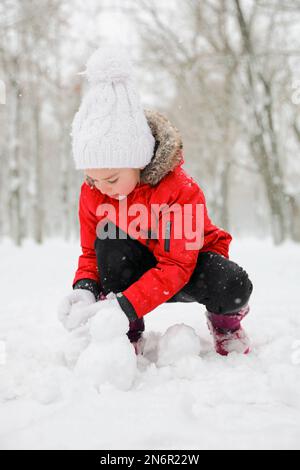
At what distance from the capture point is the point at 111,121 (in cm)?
163

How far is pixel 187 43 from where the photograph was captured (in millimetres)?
10977

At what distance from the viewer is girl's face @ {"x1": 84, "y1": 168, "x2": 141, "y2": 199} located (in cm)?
167

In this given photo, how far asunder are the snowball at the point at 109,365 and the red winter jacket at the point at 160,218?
0.17 meters

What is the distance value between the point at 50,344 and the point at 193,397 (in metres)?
0.86

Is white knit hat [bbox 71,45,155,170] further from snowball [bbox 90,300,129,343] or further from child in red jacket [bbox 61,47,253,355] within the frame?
snowball [bbox 90,300,129,343]

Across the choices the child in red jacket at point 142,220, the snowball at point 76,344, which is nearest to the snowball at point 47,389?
the snowball at point 76,344

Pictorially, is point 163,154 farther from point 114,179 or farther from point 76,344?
point 76,344

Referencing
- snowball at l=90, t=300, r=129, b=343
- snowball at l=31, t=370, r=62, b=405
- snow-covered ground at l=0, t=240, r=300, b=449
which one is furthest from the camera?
snowball at l=90, t=300, r=129, b=343

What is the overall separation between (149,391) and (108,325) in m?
0.26

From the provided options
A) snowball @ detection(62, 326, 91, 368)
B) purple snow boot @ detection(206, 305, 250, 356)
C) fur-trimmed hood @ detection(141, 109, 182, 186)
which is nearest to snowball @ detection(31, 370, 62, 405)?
snowball @ detection(62, 326, 91, 368)

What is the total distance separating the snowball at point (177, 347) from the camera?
158cm

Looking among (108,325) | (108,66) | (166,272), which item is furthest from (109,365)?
(108,66)
